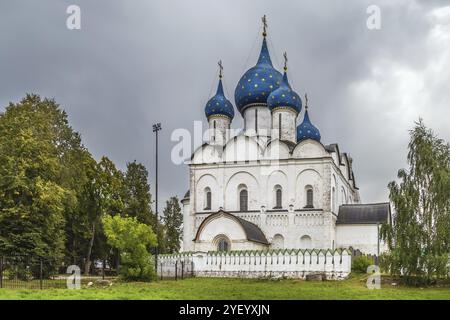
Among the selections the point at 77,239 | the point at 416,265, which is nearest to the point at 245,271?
the point at 416,265

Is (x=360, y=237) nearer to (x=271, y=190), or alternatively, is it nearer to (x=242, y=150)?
(x=271, y=190)

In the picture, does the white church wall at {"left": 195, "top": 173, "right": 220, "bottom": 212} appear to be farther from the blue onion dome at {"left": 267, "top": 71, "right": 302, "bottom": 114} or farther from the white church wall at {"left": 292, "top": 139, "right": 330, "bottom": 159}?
the blue onion dome at {"left": 267, "top": 71, "right": 302, "bottom": 114}

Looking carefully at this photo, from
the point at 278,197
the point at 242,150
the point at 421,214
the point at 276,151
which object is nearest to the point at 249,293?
the point at 421,214

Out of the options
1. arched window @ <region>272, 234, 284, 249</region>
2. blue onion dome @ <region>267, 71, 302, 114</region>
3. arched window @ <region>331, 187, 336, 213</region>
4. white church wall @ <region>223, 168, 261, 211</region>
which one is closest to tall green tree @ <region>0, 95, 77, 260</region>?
white church wall @ <region>223, 168, 261, 211</region>

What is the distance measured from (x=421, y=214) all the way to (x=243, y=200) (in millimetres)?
16279

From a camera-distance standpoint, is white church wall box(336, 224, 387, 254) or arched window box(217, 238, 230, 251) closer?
arched window box(217, 238, 230, 251)

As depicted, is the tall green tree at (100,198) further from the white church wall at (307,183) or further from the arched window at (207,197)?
the white church wall at (307,183)

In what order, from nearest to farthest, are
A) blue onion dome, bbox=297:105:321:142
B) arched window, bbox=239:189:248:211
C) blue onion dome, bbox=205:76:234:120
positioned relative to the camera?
arched window, bbox=239:189:248:211 → blue onion dome, bbox=205:76:234:120 → blue onion dome, bbox=297:105:321:142

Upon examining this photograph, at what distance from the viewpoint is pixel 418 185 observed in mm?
24797

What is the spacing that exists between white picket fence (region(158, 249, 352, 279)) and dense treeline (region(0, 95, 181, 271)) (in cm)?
681

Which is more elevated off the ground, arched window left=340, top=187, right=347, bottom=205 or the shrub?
arched window left=340, top=187, right=347, bottom=205

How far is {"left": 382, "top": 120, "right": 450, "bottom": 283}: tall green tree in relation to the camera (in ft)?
77.1
